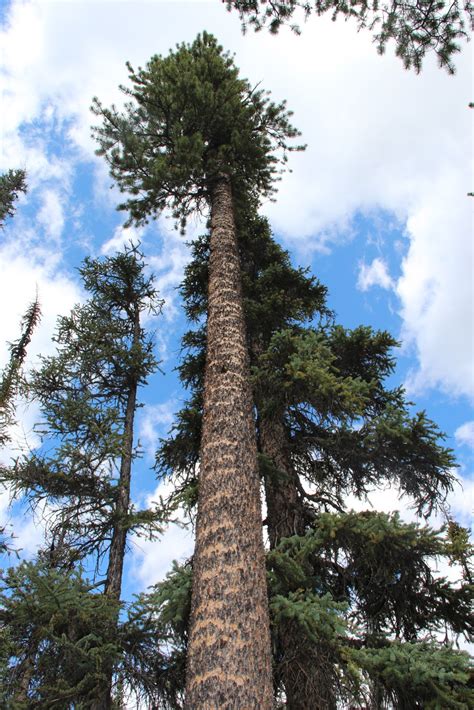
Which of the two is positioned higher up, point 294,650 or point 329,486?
point 329,486

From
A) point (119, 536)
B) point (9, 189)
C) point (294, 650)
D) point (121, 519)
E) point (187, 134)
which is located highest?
point (9, 189)

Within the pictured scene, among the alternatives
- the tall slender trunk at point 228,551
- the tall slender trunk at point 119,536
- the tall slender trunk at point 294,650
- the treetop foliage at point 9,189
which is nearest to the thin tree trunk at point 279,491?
the tall slender trunk at point 294,650

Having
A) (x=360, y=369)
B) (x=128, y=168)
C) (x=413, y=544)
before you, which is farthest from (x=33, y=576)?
(x=128, y=168)

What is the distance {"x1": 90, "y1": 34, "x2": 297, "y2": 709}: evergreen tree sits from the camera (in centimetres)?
368

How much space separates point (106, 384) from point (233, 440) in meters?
6.25

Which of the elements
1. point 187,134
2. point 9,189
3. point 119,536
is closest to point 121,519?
point 119,536

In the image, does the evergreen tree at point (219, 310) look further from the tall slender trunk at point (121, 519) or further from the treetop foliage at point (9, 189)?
the treetop foliage at point (9, 189)

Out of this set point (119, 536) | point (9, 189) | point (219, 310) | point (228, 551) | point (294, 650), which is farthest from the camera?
point (9, 189)

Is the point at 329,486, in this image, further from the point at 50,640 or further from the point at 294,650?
the point at 50,640

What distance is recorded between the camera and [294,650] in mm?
4918

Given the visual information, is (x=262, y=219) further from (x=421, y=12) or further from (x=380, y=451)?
(x=380, y=451)

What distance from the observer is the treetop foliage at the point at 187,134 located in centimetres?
898

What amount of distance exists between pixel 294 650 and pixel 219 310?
4491 millimetres

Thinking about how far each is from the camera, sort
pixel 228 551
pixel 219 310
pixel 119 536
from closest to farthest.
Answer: pixel 228 551
pixel 219 310
pixel 119 536
